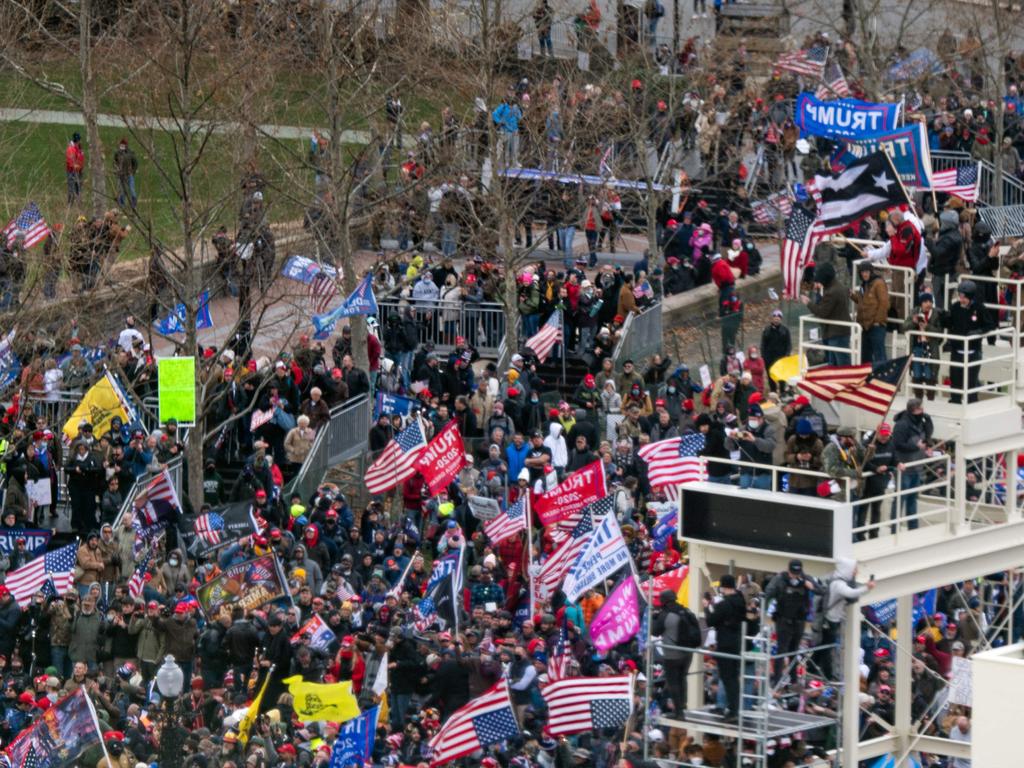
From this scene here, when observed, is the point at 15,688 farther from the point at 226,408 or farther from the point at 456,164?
the point at 456,164

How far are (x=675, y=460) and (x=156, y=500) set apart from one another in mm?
8231

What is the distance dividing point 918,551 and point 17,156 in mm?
34989

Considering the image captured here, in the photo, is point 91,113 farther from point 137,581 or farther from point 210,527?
point 137,581

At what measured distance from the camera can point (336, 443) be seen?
165 feet

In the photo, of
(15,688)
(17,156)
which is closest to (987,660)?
(15,688)

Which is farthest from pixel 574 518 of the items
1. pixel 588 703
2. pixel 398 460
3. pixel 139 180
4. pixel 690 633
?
pixel 139 180

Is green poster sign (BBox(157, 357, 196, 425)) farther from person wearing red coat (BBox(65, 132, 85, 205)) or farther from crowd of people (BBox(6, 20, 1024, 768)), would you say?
person wearing red coat (BBox(65, 132, 85, 205))

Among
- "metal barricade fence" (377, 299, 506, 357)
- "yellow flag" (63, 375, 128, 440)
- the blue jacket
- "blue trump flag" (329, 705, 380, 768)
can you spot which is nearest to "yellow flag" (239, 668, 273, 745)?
"blue trump flag" (329, 705, 380, 768)

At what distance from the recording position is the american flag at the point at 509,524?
4334 cm

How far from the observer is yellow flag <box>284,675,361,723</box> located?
1540 inches

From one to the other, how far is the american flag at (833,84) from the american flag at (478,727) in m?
21.2

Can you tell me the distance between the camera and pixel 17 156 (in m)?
68.4

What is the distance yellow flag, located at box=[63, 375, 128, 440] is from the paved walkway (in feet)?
16.3

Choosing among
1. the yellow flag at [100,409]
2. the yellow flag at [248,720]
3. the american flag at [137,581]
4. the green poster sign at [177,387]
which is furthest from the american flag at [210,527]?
the yellow flag at [248,720]
